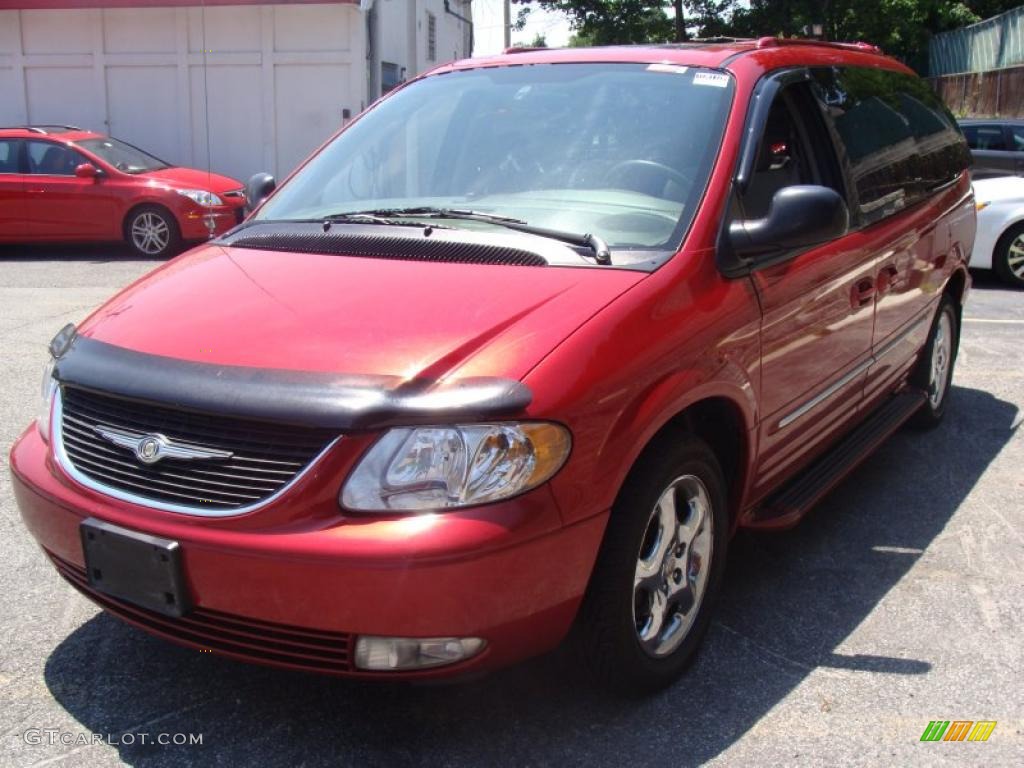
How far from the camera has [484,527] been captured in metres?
2.57

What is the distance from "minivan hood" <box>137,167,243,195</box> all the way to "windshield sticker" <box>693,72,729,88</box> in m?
10.1

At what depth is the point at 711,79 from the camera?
153 inches

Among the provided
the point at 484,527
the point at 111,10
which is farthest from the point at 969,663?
the point at 111,10

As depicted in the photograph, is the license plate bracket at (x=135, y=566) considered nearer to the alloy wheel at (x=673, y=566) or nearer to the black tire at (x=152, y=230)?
the alloy wheel at (x=673, y=566)

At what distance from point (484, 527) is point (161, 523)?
2.63 ft

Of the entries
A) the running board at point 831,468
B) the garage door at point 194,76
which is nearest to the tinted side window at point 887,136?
the running board at point 831,468

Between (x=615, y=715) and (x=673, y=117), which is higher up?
(x=673, y=117)

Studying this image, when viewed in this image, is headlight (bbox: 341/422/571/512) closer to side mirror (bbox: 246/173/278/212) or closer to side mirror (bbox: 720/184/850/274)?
side mirror (bbox: 720/184/850/274)

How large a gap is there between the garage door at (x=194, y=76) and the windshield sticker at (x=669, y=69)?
15553mm

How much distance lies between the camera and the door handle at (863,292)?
4.26 metres

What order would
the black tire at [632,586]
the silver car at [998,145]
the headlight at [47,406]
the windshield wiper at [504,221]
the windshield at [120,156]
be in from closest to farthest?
the black tire at [632,586], the headlight at [47,406], the windshield wiper at [504,221], the silver car at [998,145], the windshield at [120,156]

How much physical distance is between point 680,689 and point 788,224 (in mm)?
1430

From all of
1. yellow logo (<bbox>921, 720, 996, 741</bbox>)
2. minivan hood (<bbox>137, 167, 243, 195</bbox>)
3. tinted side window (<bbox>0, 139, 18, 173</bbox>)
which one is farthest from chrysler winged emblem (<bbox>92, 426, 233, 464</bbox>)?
tinted side window (<bbox>0, 139, 18, 173</bbox>)

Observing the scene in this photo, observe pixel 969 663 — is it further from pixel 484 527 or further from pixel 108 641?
pixel 108 641
